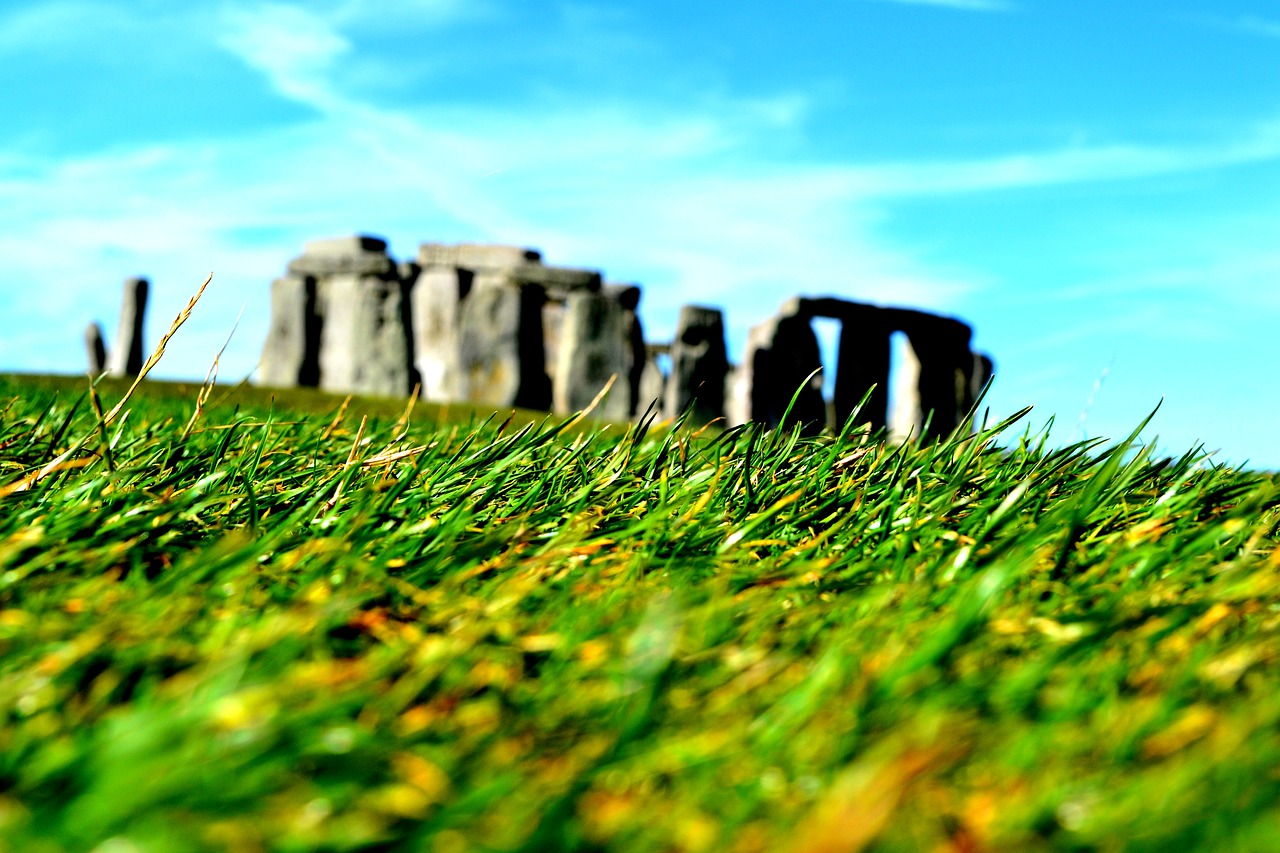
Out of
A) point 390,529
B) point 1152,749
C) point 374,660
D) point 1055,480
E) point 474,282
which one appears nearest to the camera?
point 1152,749

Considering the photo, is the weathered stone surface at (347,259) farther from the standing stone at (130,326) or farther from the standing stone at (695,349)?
the standing stone at (695,349)

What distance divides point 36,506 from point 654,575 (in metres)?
1.00

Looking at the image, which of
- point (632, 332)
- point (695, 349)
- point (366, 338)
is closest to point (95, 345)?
point (366, 338)

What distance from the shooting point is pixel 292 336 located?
1548 cm

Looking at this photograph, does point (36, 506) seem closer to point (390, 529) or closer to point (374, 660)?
point (390, 529)

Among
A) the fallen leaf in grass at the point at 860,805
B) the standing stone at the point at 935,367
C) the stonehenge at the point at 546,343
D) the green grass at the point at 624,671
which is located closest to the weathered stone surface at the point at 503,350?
the stonehenge at the point at 546,343

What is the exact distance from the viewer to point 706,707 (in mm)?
1121

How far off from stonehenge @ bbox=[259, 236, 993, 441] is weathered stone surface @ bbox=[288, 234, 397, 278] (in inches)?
0.7

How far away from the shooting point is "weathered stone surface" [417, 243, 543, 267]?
14.9 meters

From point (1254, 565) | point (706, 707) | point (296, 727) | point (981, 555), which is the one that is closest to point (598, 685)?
point (706, 707)

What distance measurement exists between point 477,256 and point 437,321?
3.34 feet

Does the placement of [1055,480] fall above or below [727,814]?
above

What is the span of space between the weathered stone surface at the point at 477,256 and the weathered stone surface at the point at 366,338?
62cm

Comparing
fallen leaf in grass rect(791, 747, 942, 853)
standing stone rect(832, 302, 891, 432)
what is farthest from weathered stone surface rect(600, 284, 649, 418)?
fallen leaf in grass rect(791, 747, 942, 853)
